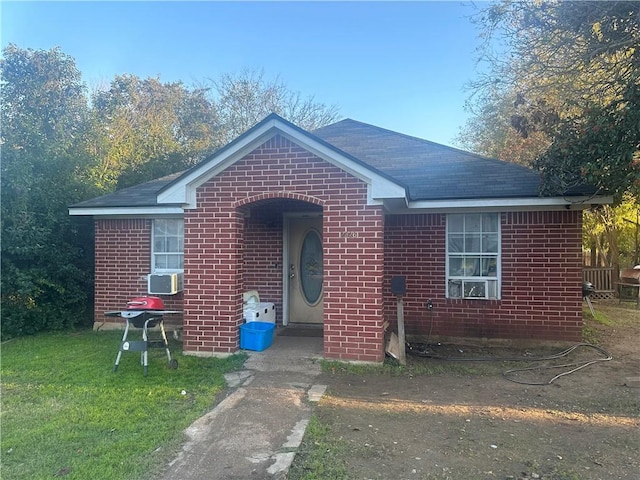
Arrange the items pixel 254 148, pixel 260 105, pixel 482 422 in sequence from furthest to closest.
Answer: pixel 260 105 → pixel 254 148 → pixel 482 422

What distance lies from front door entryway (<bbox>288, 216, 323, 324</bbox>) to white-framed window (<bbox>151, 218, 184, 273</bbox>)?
2.35 meters

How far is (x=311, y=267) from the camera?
9164 millimetres

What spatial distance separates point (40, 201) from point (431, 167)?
8503 mm

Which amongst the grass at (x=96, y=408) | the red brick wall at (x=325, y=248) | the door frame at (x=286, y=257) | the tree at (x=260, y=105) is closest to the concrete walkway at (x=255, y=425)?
the grass at (x=96, y=408)

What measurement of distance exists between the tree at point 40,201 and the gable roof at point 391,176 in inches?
42.5

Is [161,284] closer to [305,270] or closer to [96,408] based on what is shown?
[305,270]

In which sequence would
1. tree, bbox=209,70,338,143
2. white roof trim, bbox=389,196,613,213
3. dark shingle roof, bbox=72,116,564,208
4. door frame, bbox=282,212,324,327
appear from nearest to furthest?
1. white roof trim, bbox=389,196,613,213
2. dark shingle roof, bbox=72,116,564,208
3. door frame, bbox=282,212,324,327
4. tree, bbox=209,70,338,143

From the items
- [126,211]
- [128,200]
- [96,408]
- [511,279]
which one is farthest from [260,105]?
[96,408]

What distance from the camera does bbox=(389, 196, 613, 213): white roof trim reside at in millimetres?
7055

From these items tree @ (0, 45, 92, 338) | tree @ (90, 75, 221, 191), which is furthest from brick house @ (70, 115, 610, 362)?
tree @ (90, 75, 221, 191)

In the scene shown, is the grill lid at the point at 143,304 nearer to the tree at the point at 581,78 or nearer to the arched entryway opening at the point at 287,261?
the arched entryway opening at the point at 287,261

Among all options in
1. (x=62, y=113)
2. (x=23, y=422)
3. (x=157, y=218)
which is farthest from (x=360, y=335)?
(x=62, y=113)

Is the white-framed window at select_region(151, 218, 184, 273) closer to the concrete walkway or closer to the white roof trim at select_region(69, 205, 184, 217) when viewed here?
the white roof trim at select_region(69, 205, 184, 217)

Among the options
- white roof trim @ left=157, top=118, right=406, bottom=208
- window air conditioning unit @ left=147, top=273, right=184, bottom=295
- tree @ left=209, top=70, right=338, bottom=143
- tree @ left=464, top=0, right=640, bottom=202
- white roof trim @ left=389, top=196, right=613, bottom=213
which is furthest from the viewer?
tree @ left=209, top=70, right=338, bottom=143
